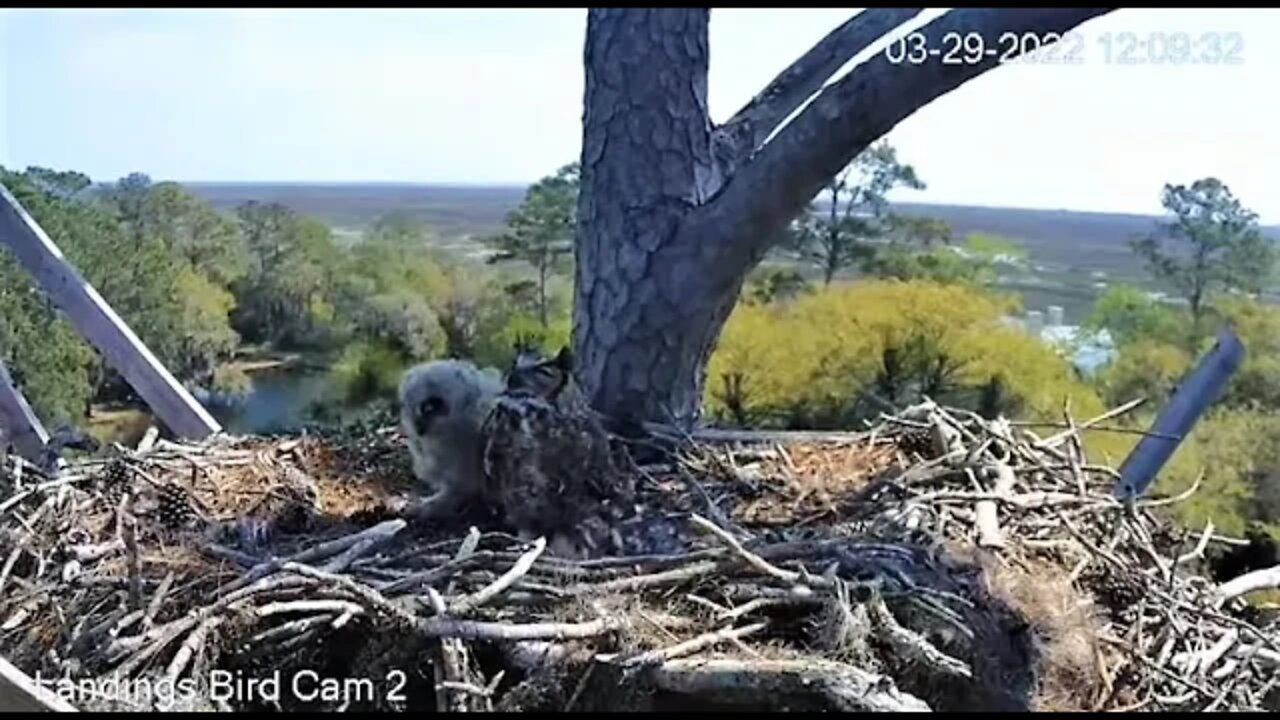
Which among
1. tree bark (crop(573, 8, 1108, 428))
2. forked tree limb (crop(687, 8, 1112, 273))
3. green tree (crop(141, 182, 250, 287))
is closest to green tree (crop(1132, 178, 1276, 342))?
tree bark (crop(573, 8, 1108, 428))

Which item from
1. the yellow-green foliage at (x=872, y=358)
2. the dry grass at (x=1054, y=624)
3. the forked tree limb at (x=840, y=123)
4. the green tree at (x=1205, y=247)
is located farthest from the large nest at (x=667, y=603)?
the green tree at (x=1205, y=247)

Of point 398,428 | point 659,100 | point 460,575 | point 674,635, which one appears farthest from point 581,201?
point 674,635

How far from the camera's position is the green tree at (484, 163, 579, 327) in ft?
10.0

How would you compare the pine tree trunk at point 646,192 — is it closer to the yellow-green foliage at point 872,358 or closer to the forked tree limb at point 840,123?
the forked tree limb at point 840,123

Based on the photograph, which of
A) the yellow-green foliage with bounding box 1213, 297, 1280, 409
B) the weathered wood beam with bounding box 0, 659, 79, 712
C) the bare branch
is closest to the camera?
the weathered wood beam with bounding box 0, 659, 79, 712

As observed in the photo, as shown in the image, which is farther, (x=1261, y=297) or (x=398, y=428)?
(x=1261, y=297)

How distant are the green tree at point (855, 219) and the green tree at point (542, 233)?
0.66 meters

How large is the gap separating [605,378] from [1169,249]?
7.15 ft

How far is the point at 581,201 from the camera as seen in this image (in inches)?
70.6

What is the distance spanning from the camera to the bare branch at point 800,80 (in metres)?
1.80

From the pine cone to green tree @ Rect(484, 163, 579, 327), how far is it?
153cm

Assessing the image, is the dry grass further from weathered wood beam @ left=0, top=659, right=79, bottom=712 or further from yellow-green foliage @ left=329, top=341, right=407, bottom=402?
yellow-green foliage @ left=329, top=341, right=407, bottom=402

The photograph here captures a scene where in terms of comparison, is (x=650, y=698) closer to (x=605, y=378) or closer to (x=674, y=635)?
(x=674, y=635)

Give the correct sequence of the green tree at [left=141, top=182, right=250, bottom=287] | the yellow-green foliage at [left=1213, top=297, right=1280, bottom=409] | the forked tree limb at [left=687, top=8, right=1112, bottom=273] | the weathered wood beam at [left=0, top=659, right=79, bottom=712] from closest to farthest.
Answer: the weathered wood beam at [left=0, top=659, right=79, bottom=712] → the forked tree limb at [left=687, top=8, right=1112, bottom=273] → the green tree at [left=141, top=182, right=250, bottom=287] → the yellow-green foliage at [left=1213, top=297, right=1280, bottom=409]
